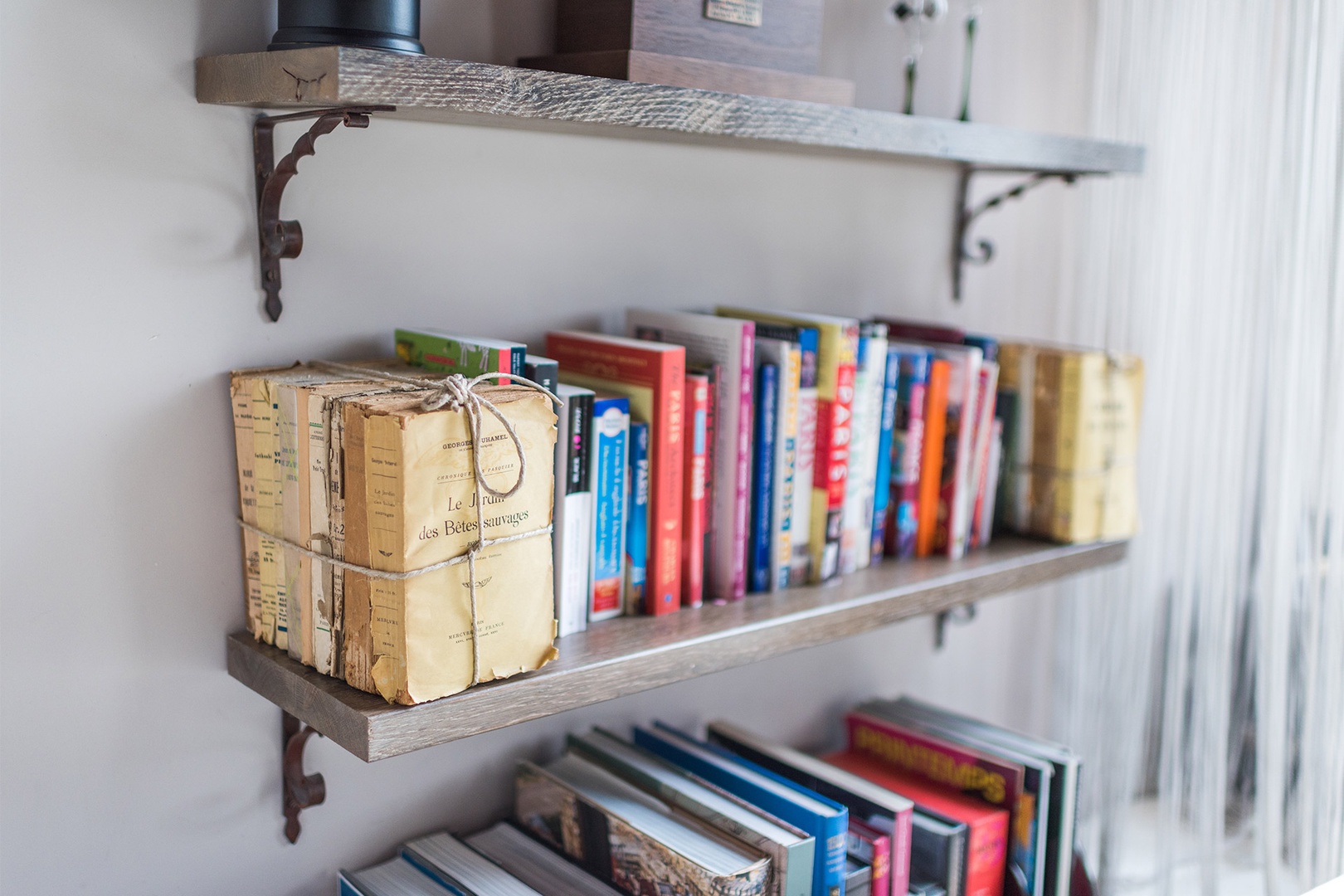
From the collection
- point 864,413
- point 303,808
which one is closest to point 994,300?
point 864,413

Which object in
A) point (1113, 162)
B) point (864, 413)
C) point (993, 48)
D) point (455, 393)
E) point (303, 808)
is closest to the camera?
point (455, 393)

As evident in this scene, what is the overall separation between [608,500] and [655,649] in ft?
0.45

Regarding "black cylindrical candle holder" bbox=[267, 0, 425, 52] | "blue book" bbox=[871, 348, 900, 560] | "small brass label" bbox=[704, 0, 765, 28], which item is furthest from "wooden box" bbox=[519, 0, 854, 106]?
"blue book" bbox=[871, 348, 900, 560]

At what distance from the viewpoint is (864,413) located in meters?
1.17

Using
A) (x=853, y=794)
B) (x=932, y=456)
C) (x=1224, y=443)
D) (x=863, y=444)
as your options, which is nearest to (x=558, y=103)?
(x=863, y=444)

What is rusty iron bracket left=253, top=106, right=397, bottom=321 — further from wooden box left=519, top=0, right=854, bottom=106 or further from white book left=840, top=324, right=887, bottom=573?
white book left=840, top=324, right=887, bottom=573

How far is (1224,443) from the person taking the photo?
138cm

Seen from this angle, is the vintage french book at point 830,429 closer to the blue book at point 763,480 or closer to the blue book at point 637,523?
the blue book at point 763,480

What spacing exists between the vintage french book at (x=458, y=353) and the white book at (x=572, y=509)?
0.06m

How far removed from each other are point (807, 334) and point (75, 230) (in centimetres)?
64

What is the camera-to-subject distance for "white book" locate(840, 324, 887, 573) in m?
1.16

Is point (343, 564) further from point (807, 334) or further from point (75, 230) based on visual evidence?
point (807, 334)

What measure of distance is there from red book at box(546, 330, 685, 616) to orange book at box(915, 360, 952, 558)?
35 cm

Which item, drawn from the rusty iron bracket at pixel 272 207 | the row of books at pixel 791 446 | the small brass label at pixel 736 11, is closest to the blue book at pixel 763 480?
the row of books at pixel 791 446
